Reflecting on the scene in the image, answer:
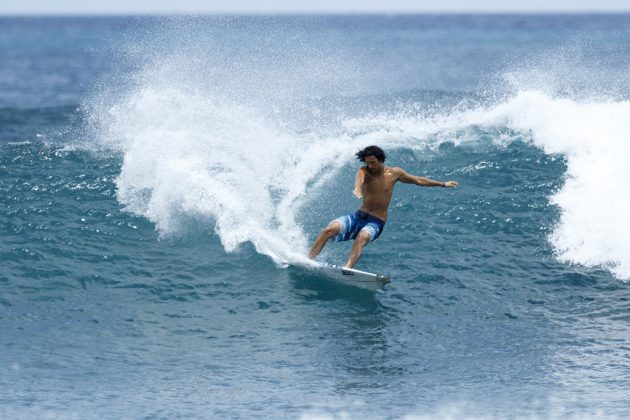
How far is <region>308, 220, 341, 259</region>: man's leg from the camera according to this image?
450 inches

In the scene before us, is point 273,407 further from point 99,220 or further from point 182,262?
point 99,220

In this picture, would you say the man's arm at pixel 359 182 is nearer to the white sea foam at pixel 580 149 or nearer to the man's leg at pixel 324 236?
the man's leg at pixel 324 236

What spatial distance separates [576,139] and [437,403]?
8.93m

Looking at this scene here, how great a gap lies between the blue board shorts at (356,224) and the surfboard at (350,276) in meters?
0.45

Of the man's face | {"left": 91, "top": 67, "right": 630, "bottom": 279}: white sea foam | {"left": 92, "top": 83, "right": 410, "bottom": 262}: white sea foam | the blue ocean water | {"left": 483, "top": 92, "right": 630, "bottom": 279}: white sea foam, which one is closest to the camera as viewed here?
the blue ocean water

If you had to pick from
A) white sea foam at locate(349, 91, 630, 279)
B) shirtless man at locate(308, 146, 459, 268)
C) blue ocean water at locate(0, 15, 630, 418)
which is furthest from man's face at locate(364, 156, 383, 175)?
white sea foam at locate(349, 91, 630, 279)

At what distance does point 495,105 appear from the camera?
1786 cm

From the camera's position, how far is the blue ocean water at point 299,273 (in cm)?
895

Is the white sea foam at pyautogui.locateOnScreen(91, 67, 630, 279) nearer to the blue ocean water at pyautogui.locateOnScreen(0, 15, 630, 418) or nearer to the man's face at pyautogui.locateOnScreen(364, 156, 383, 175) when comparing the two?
the blue ocean water at pyautogui.locateOnScreen(0, 15, 630, 418)

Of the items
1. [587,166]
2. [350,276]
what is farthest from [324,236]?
[587,166]

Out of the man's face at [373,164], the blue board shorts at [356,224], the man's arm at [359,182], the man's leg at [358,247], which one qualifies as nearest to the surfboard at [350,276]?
the man's leg at [358,247]

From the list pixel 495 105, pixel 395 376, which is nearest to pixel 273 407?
pixel 395 376

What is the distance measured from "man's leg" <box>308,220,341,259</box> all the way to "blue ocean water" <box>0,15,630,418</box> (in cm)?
39

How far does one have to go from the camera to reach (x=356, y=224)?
1150cm
